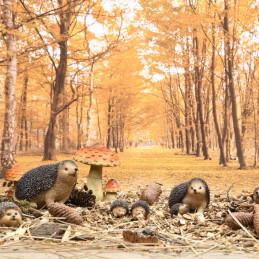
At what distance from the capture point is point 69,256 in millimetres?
1726

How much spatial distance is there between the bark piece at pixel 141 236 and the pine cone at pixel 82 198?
4.71 ft

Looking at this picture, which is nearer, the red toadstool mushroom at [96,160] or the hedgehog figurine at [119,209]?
the hedgehog figurine at [119,209]

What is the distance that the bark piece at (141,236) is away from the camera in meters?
2.01

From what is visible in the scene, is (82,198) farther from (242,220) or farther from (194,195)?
(242,220)

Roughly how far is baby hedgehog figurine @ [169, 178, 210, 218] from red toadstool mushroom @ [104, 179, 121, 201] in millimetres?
856

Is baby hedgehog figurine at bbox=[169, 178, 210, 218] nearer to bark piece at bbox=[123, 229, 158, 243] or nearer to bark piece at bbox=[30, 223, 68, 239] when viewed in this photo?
bark piece at bbox=[123, 229, 158, 243]

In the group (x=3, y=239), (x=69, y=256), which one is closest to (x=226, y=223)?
(x=69, y=256)

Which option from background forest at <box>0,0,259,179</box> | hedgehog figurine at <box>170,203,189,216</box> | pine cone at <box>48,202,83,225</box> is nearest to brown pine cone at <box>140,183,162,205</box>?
hedgehog figurine at <box>170,203,189,216</box>

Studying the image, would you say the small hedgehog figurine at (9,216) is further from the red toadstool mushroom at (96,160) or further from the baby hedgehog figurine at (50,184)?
the red toadstool mushroom at (96,160)

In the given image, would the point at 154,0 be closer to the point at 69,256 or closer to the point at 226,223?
the point at 226,223

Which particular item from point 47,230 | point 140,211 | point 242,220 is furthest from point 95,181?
point 242,220

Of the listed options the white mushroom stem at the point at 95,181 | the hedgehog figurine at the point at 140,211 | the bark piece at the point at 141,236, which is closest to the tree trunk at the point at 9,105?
the white mushroom stem at the point at 95,181

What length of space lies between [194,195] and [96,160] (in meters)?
1.24

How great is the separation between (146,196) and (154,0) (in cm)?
801
